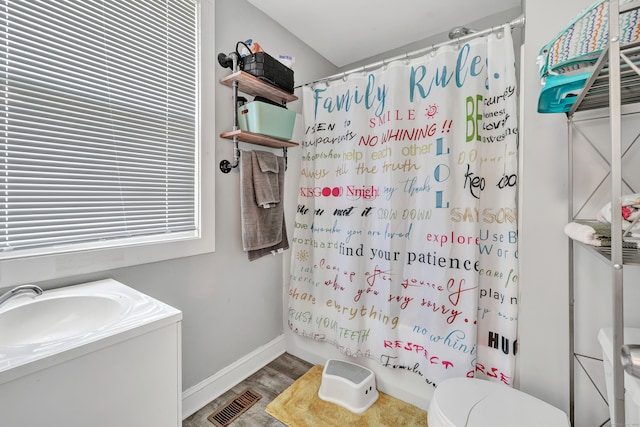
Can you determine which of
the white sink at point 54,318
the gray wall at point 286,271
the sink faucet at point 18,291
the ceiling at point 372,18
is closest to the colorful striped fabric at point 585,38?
the gray wall at point 286,271

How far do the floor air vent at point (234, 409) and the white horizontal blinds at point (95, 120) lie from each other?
101 cm

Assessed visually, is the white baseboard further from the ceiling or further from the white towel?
the ceiling

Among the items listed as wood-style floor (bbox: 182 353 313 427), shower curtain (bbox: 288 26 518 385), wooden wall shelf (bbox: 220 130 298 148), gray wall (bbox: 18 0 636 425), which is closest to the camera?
gray wall (bbox: 18 0 636 425)

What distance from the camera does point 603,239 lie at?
725 millimetres

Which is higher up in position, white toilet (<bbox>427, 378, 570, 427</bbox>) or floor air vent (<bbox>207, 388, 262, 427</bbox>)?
white toilet (<bbox>427, 378, 570, 427</bbox>)

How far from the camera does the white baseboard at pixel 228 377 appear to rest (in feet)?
4.76

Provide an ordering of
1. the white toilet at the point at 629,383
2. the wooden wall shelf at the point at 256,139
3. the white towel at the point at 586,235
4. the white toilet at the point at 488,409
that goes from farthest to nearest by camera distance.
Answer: the wooden wall shelf at the point at 256,139, the white toilet at the point at 488,409, the white towel at the point at 586,235, the white toilet at the point at 629,383

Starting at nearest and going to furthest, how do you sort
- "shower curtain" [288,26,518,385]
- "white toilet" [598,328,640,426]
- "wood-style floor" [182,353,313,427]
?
1. "white toilet" [598,328,640,426]
2. "shower curtain" [288,26,518,385]
3. "wood-style floor" [182,353,313,427]

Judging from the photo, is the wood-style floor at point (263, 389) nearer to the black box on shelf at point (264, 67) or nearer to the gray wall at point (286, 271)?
the gray wall at point (286, 271)

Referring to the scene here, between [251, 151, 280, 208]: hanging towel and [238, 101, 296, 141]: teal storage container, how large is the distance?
0.52 feet

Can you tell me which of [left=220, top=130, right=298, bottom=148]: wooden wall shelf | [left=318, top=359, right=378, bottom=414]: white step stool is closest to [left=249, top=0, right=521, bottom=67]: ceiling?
[left=220, top=130, right=298, bottom=148]: wooden wall shelf

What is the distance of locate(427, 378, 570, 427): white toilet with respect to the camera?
0.89 meters

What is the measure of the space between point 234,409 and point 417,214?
147 centimetres

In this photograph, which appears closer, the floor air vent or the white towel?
the white towel
